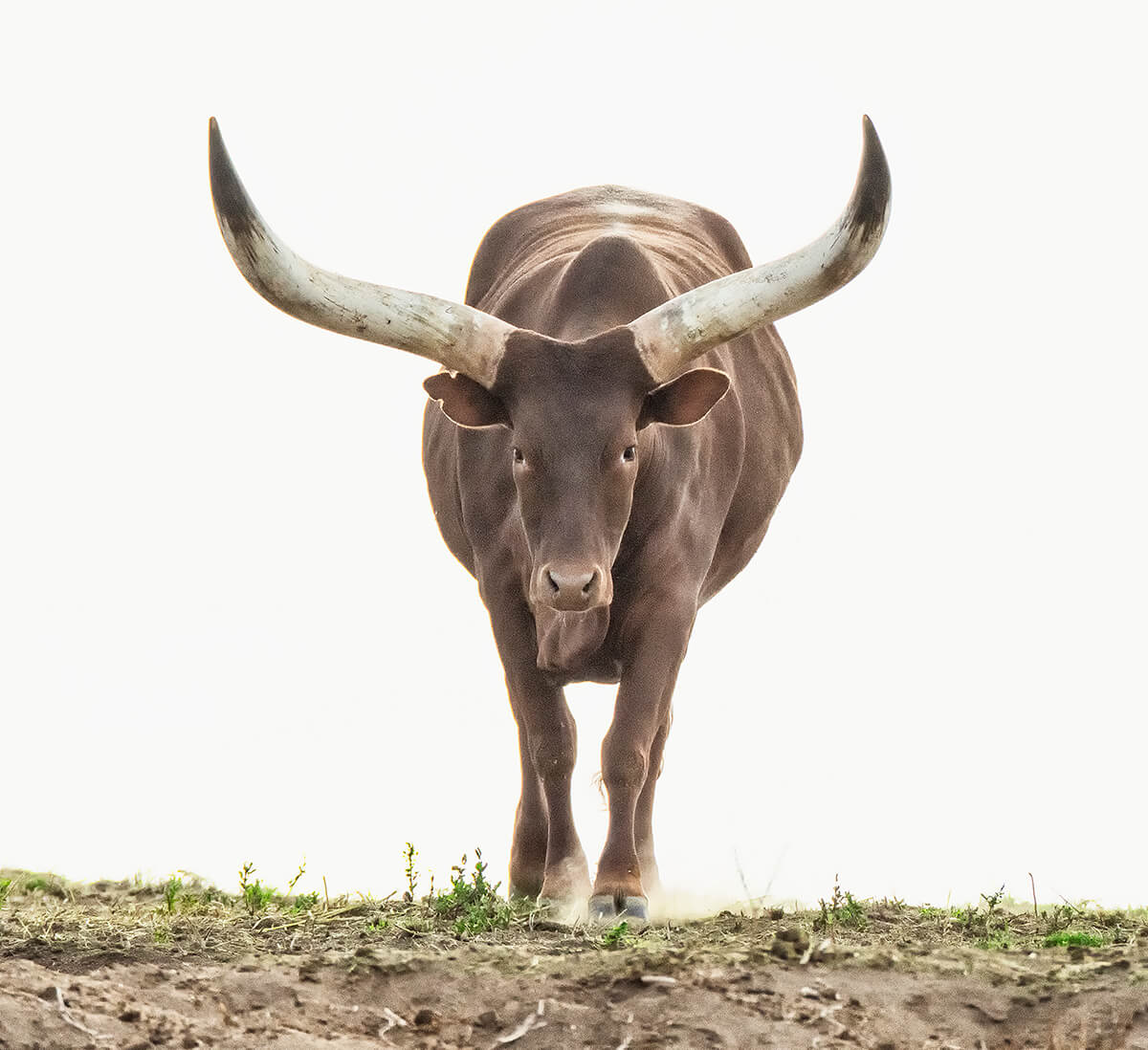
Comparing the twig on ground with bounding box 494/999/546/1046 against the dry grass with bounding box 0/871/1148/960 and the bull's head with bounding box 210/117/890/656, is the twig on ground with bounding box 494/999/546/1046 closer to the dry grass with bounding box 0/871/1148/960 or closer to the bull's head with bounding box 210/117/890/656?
the dry grass with bounding box 0/871/1148/960

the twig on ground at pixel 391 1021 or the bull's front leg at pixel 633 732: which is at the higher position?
the bull's front leg at pixel 633 732

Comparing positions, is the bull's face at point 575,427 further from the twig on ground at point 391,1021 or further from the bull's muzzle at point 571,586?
the twig on ground at point 391,1021

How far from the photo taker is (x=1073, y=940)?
233 inches

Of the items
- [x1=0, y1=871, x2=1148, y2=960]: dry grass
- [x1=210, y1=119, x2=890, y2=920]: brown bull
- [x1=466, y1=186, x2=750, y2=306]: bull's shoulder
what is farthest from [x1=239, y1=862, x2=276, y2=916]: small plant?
[x1=466, y1=186, x2=750, y2=306]: bull's shoulder

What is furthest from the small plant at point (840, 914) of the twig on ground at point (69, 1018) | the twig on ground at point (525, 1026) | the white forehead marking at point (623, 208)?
the white forehead marking at point (623, 208)

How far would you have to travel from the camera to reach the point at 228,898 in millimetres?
8078

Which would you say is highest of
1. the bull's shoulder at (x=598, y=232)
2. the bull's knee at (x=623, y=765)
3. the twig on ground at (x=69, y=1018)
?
the bull's shoulder at (x=598, y=232)

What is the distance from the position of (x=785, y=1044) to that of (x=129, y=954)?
1857 millimetres

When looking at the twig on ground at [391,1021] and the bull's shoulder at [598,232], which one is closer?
the twig on ground at [391,1021]

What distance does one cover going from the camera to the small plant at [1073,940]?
5.82 metres

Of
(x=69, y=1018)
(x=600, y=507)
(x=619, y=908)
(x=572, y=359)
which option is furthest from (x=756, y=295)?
(x=69, y=1018)

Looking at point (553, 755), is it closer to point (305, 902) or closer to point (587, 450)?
point (305, 902)

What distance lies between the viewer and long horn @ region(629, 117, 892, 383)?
273 inches

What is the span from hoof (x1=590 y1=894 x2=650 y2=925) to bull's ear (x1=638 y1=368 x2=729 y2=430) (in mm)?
1639
